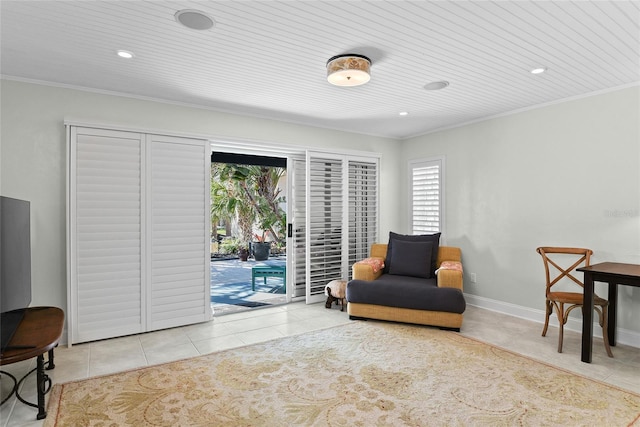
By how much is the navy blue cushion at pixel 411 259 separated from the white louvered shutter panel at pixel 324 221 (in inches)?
35.6

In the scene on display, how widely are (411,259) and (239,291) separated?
2.85 metres

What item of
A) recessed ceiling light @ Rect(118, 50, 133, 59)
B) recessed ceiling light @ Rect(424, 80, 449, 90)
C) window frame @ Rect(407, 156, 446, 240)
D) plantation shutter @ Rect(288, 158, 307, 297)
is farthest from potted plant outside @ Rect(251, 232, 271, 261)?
recessed ceiling light @ Rect(118, 50, 133, 59)

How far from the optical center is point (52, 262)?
3260mm

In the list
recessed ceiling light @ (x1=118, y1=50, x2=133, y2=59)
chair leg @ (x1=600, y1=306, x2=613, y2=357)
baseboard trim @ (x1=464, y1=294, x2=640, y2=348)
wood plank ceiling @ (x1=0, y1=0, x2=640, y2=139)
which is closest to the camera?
wood plank ceiling @ (x1=0, y1=0, x2=640, y2=139)

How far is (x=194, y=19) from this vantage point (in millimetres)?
2180

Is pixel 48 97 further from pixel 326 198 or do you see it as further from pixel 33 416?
pixel 326 198

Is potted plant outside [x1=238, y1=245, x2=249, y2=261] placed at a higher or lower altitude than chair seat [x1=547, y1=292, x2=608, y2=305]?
lower

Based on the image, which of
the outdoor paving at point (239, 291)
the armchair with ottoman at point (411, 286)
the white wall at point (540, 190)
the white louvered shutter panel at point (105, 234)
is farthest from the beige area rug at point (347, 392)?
the outdoor paving at point (239, 291)

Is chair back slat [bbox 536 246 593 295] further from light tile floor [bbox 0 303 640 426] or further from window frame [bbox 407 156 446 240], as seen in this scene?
window frame [bbox 407 156 446 240]

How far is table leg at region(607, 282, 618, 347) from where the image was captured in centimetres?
317

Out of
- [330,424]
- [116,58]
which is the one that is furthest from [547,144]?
[116,58]

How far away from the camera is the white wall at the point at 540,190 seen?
330 cm

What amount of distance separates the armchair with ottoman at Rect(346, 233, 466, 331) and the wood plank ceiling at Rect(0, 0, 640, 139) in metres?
1.76

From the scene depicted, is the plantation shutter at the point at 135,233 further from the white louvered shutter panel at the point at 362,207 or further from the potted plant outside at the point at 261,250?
the potted plant outside at the point at 261,250
